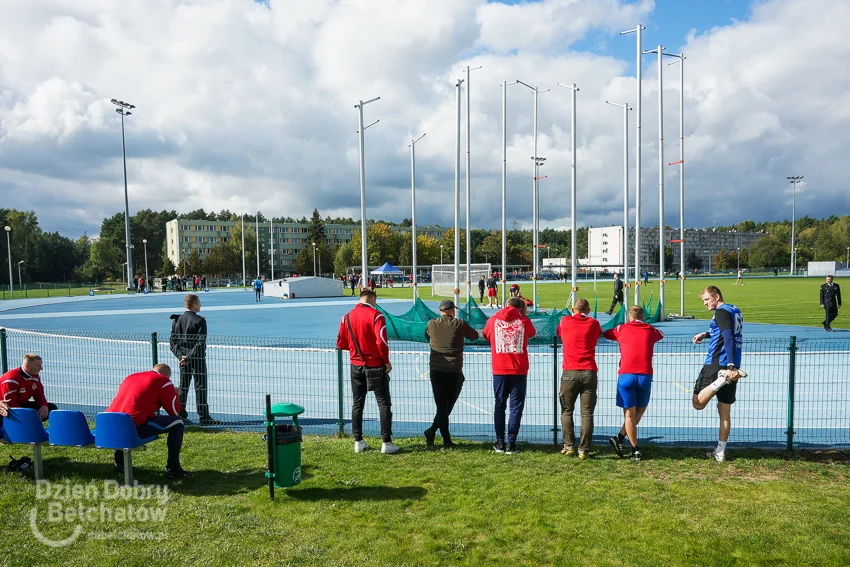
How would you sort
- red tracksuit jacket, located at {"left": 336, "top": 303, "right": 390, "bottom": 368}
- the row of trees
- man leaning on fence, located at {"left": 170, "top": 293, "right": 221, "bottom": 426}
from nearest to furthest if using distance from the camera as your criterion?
red tracksuit jacket, located at {"left": 336, "top": 303, "right": 390, "bottom": 368} → man leaning on fence, located at {"left": 170, "top": 293, "right": 221, "bottom": 426} → the row of trees

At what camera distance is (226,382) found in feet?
34.7

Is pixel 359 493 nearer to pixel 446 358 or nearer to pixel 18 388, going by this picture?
pixel 446 358

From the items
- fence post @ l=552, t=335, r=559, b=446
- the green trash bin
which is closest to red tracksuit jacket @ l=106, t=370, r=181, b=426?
the green trash bin

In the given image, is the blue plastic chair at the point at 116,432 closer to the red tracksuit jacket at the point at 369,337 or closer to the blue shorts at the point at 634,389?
the red tracksuit jacket at the point at 369,337

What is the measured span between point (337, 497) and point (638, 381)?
11.4 ft

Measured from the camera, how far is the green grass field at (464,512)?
4.14 metres

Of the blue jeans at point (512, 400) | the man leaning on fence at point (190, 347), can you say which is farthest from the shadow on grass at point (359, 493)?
the man leaning on fence at point (190, 347)

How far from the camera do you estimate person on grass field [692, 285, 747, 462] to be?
19.8 feet

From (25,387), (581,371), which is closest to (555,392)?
(581,371)

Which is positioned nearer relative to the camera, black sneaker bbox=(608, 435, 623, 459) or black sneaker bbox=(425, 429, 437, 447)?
black sneaker bbox=(608, 435, 623, 459)

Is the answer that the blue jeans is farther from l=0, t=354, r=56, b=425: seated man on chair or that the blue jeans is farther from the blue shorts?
l=0, t=354, r=56, b=425: seated man on chair

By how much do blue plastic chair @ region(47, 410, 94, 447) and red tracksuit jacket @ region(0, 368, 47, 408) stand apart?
3.42 ft

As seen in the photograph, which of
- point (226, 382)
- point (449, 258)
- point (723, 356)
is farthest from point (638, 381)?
point (449, 258)

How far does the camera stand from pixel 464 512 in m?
4.83
